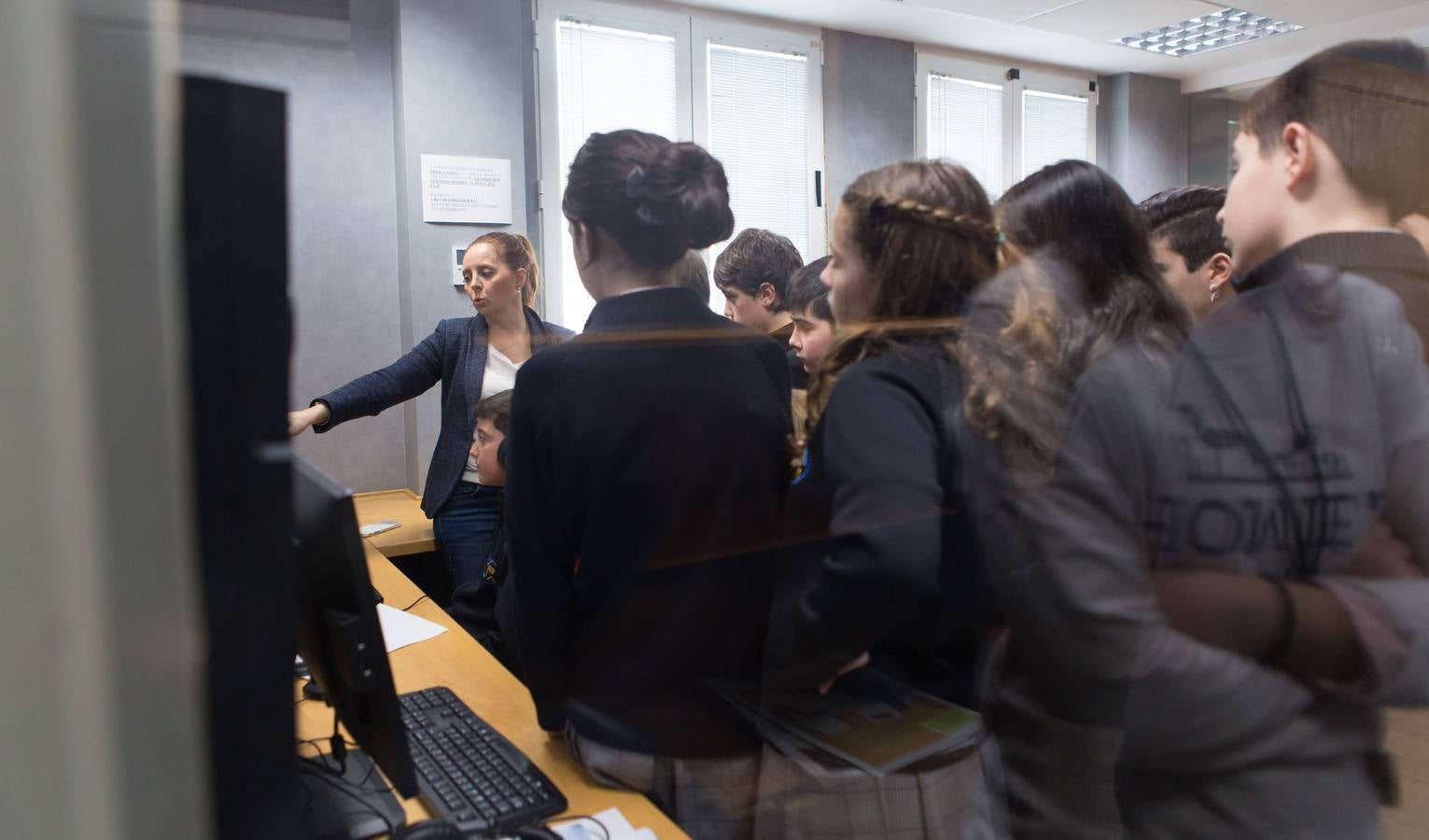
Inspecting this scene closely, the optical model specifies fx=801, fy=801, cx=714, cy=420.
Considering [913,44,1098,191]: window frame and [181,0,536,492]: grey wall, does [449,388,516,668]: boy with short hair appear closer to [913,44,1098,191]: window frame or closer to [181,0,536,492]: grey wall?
[181,0,536,492]: grey wall

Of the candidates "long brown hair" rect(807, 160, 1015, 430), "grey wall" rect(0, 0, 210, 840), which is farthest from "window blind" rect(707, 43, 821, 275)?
"grey wall" rect(0, 0, 210, 840)

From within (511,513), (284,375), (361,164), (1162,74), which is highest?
(1162,74)

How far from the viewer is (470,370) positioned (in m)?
1.09

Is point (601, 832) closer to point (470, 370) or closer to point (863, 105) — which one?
point (470, 370)

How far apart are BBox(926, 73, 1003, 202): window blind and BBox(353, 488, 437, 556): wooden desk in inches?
28.2

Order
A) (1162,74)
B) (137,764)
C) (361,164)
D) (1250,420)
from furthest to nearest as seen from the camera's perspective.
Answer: (1162,74), (1250,420), (361,164), (137,764)

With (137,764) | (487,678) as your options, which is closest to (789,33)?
(487,678)

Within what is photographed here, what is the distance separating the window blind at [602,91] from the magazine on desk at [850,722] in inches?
20.8

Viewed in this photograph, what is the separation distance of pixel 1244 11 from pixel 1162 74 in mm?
103

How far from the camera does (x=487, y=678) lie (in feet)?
3.20

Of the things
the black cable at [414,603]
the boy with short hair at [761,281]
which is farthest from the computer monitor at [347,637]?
the boy with short hair at [761,281]

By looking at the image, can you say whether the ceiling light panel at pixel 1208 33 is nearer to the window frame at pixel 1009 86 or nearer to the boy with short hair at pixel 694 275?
the window frame at pixel 1009 86

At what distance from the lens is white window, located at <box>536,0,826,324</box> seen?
0.89 meters

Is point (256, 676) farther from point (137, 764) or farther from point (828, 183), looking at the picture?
point (828, 183)
